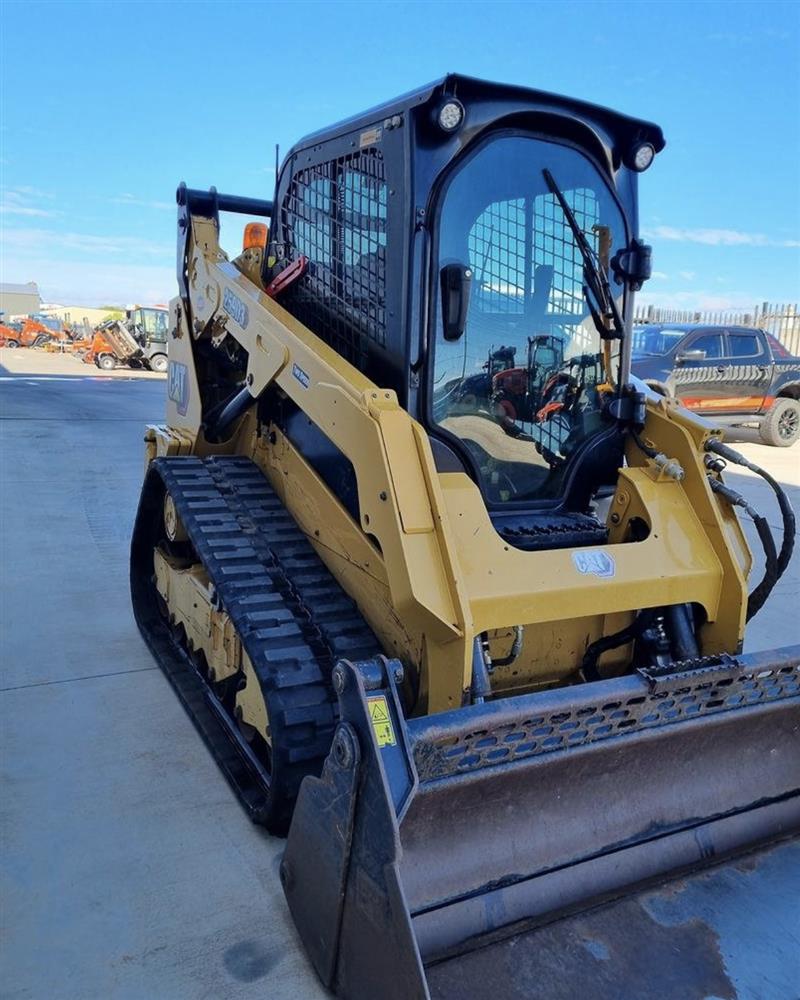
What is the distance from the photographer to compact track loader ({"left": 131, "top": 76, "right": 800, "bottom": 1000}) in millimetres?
2160

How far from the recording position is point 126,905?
2496 millimetres

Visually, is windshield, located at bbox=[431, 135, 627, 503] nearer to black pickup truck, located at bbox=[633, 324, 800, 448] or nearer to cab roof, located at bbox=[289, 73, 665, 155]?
cab roof, located at bbox=[289, 73, 665, 155]

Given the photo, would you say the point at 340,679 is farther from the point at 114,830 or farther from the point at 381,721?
the point at 114,830

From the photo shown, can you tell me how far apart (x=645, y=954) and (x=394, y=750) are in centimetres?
101

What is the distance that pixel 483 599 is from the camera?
244cm

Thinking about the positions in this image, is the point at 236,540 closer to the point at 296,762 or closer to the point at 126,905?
the point at 296,762

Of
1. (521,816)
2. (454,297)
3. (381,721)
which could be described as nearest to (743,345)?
(454,297)

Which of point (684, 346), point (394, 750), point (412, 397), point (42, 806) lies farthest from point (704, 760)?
point (684, 346)

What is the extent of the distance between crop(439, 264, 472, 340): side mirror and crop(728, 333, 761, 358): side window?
1086cm

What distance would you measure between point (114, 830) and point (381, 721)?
4.83ft

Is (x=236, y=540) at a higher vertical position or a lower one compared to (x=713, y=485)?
lower

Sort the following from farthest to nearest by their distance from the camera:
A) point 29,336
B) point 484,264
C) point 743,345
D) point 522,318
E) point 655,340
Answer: point 29,336
point 743,345
point 655,340
point 522,318
point 484,264

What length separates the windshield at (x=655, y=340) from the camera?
11781 millimetres

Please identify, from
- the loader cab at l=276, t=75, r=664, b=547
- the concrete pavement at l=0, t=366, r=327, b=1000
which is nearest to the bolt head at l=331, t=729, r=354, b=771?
the concrete pavement at l=0, t=366, r=327, b=1000
